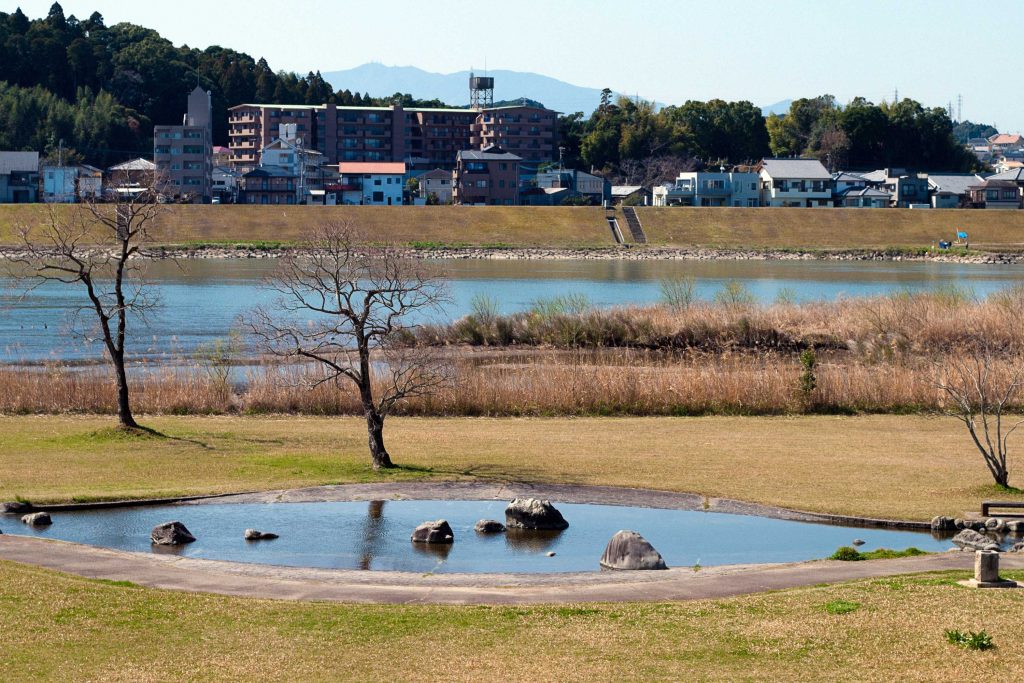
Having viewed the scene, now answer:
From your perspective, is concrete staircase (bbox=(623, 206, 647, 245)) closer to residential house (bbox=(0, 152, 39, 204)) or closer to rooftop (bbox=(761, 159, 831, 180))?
rooftop (bbox=(761, 159, 831, 180))

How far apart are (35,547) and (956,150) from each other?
141 m

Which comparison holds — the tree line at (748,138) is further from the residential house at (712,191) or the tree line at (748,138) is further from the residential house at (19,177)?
the residential house at (19,177)

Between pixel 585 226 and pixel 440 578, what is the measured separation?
9085cm

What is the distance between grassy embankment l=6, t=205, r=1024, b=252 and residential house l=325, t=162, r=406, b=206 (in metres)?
16.2

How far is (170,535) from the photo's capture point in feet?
50.6

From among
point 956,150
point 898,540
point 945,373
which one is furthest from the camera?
point 956,150

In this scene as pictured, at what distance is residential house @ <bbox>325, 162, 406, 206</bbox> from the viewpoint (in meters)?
122

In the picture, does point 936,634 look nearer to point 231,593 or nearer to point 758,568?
point 758,568

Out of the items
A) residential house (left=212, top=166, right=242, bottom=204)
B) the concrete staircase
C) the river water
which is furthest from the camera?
residential house (left=212, top=166, right=242, bottom=204)

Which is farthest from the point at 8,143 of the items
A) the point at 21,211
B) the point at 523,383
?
the point at 523,383

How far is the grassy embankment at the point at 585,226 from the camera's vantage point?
317 feet

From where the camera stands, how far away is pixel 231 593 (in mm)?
12141

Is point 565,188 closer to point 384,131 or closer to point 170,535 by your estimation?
point 384,131

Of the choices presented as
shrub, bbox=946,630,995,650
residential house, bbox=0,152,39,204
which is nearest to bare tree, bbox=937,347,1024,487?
shrub, bbox=946,630,995,650
